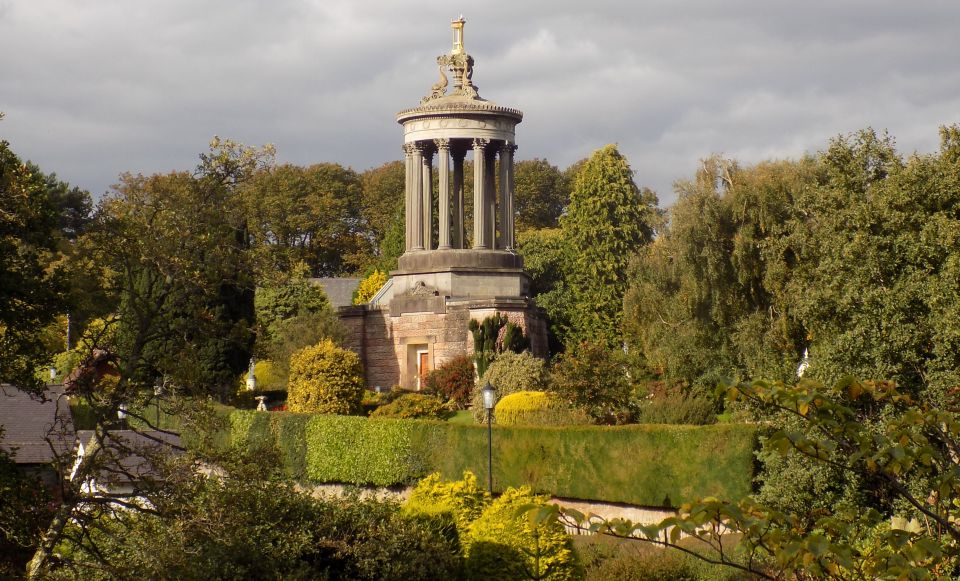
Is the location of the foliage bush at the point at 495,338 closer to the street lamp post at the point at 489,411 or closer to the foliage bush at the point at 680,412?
the foliage bush at the point at 680,412

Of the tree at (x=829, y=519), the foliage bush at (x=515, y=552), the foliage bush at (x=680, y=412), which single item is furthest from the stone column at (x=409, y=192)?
the tree at (x=829, y=519)

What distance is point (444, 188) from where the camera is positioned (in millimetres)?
53125

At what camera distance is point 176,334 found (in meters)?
16.6

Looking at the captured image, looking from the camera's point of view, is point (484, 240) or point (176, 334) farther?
point (484, 240)

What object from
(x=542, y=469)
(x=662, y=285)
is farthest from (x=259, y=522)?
(x=662, y=285)

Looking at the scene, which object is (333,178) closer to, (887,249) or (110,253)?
(887,249)

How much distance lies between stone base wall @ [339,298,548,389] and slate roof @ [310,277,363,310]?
21466 millimetres

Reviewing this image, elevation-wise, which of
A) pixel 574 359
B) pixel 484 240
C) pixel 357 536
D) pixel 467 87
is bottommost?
pixel 357 536

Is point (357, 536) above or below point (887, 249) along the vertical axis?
below

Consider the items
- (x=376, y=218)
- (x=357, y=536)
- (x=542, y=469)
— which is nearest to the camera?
(x=357, y=536)

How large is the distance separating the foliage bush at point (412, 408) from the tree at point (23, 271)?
82.7ft

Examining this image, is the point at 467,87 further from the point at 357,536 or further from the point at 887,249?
the point at 357,536

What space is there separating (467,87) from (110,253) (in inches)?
1519

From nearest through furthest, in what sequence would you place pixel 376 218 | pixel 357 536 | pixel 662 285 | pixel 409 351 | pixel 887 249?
pixel 357 536, pixel 887 249, pixel 662 285, pixel 409 351, pixel 376 218
